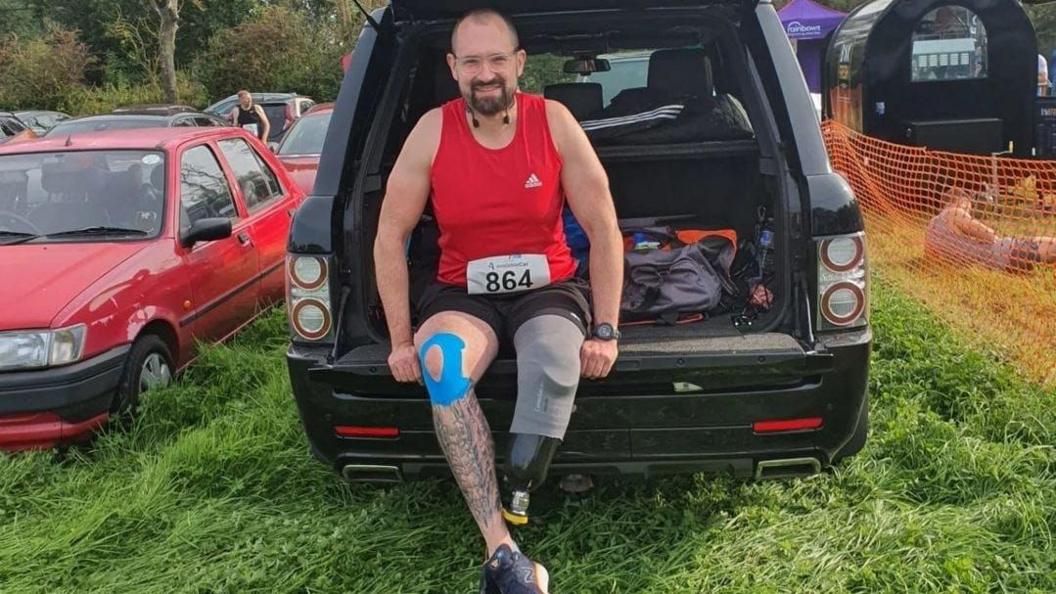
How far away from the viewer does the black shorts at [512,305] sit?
287 cm

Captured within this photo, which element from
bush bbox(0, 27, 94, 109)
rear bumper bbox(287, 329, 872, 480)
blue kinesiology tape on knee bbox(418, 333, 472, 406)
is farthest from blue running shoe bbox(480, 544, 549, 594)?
bush bbox(0, 27, 94, 109)

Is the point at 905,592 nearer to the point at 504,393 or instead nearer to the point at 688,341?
the point at 688,341

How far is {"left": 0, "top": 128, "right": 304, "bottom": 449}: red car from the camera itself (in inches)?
158

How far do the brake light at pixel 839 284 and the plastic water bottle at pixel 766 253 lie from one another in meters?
0.38

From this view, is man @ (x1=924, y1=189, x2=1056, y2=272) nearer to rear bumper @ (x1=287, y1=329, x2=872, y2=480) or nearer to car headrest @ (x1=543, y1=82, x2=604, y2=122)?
car headrest @ (x1=543, y1=82, x2=604, y2=122)

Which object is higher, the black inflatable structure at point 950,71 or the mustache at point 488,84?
the mustache at point 488,84

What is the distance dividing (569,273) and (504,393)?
0.51 meters


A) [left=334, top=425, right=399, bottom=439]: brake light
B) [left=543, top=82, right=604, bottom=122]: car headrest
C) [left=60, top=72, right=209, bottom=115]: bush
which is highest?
[left=60, top=72, right=209, bottom=115]: bush

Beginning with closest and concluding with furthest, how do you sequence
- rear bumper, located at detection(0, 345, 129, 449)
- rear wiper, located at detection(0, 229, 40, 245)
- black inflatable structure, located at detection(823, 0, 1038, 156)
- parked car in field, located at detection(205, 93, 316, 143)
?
rear bumper, located at detection(0, 345, 129, 449) → rear wiper, located at detection(0, 229, 40, 245) → black inflatable structure, located at detection(823, 0, 1038, 156) → parked car in field, located at detection(205, 93, 316, 143)

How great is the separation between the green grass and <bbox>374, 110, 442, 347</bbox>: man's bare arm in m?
0.91

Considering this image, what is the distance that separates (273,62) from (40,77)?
7976 millimetres

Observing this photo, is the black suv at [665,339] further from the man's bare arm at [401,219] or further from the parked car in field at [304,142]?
the parked car in field at [304,142]

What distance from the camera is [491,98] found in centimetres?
288

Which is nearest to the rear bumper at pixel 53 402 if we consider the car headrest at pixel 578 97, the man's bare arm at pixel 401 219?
the man's bare arm at pixel 401 219
